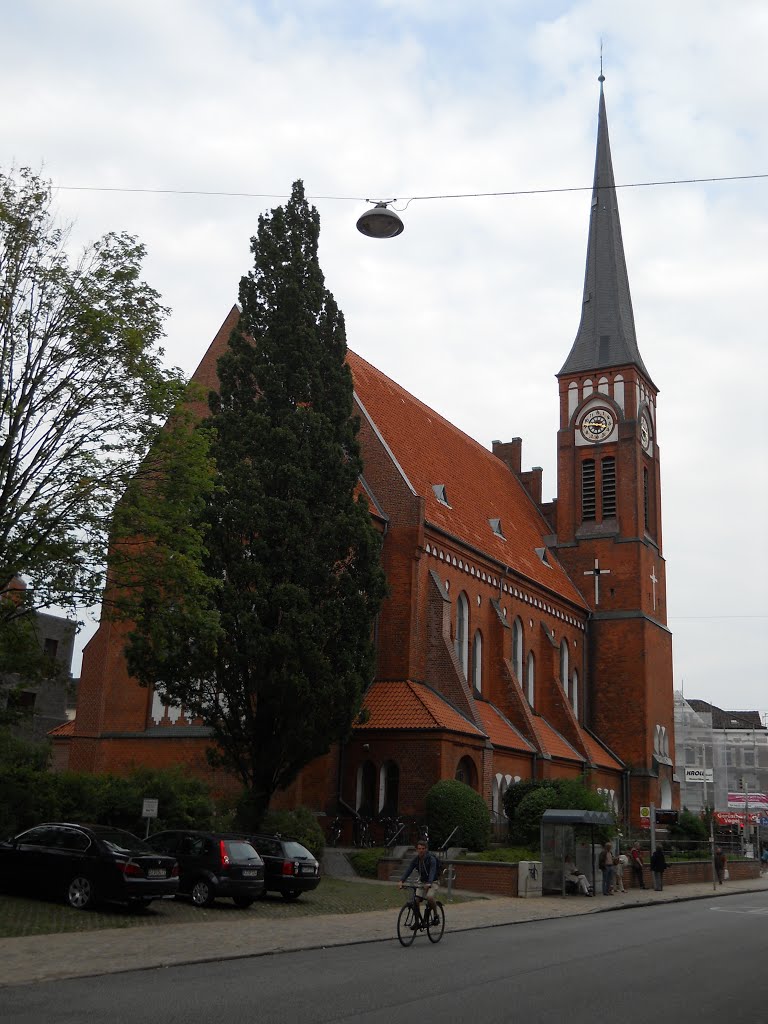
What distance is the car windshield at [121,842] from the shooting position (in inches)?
678

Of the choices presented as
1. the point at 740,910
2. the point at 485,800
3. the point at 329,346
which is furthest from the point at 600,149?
the point at 740,910

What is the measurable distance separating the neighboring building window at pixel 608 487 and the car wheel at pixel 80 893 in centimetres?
3660

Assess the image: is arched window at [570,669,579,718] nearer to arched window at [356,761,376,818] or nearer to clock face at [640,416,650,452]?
clock face at [640,416,650,452]

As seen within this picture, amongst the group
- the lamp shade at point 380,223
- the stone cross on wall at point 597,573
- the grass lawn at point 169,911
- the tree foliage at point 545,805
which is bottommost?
the grass lawn at point 169,911

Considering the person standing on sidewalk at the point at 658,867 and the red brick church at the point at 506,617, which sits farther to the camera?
the person standing on sidewalk at the point at 658,867

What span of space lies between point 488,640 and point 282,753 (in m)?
15.2

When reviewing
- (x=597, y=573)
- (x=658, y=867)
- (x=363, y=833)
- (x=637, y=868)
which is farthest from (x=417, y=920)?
(x=597, y=573)

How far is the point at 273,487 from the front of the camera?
2539 cm

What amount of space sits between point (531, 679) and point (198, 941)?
1123 inches

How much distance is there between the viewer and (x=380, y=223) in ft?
57.1

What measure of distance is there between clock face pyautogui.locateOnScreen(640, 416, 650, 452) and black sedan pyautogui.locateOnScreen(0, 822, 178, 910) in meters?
38.0

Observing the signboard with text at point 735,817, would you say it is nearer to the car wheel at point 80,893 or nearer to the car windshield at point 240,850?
the car windshield at point 240,850

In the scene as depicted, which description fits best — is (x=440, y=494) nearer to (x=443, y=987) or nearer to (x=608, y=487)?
(x=608, y=487)

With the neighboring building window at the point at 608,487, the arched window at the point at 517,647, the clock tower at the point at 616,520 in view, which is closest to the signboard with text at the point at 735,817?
the clock tower at the point at 616,520
